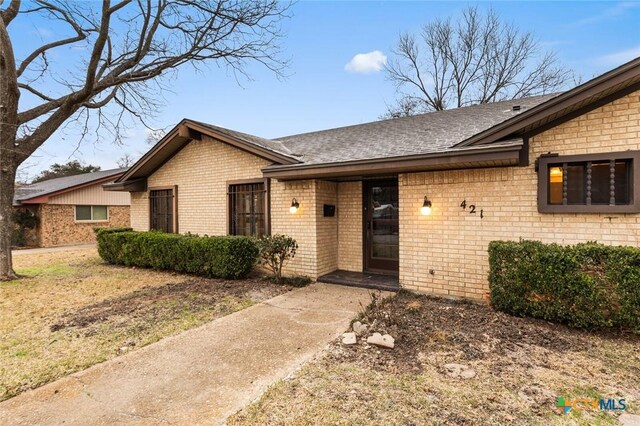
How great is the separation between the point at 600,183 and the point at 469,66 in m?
18.8

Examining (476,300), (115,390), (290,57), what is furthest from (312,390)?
(290,57)

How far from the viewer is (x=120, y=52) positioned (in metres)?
10.6

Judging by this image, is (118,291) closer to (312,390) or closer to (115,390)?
(115,390)

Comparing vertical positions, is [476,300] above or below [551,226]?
below

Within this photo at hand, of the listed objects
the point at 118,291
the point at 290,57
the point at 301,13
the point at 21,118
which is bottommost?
the point at 118,291

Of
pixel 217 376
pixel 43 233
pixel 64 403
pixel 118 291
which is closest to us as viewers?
pixel 64 403

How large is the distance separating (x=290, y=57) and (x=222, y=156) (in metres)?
4.06

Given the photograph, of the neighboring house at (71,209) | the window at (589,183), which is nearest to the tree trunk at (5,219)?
the neighboring house at (71,209)

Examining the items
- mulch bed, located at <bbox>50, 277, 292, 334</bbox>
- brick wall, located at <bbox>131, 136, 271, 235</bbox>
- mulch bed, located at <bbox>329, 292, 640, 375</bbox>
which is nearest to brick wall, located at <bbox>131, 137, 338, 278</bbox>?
brick wall, located at <bbox>131, 136, 271, 235</bbox>

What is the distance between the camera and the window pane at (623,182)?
15.0 ft

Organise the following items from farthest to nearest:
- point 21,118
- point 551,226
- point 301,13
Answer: point 301,13 → point 21,118 → point 551,226

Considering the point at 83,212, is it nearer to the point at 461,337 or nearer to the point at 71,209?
the point at 71,209

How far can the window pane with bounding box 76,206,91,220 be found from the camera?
16688 millimetres

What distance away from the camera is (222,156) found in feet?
29.0
